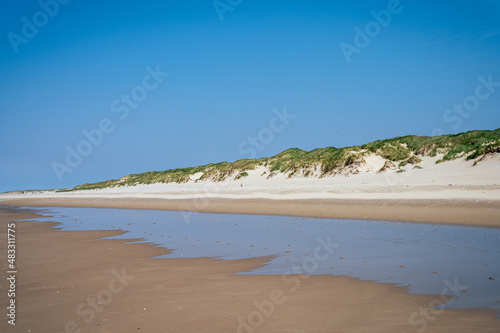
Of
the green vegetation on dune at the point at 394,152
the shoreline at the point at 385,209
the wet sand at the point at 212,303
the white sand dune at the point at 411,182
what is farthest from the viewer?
the green vegetation on dune at the point at 394,152

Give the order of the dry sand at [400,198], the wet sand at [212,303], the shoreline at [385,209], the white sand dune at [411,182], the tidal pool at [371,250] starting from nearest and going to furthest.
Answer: the wet sand at [212,303] → the tidal pool at [371,250] → the shoreline at [385,209] → the dry sand at [400,198] → the white sand dune at [411,182]

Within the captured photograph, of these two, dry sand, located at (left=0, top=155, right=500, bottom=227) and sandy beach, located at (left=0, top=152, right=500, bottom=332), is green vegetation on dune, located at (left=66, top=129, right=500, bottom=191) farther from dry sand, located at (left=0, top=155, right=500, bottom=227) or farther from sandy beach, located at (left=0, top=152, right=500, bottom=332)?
sandy beach, located at (left=0, top=152, right=500, bottom=332)

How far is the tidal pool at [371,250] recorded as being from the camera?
591cm

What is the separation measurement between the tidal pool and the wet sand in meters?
0.58

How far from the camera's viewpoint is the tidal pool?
591cm

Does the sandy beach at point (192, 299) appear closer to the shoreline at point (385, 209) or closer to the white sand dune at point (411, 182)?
the shoreline at point (385, 209)

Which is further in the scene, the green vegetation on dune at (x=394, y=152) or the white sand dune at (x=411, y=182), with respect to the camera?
the green vegetation on dune at (x=394, y=152)

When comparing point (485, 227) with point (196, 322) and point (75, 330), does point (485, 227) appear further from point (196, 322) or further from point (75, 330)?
point (75, 330)

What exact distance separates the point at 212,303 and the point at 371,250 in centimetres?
489

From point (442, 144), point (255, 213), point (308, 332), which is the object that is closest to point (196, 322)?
point (308, 332)

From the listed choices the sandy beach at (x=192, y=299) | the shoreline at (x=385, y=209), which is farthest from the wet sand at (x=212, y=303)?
the shoreline at (x=385, y=209)

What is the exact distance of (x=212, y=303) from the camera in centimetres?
526

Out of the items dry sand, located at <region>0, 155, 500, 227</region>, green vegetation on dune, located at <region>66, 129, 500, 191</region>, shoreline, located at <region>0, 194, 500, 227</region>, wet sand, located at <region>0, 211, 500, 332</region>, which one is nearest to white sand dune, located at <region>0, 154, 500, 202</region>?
dry sand, located at <region>0, 155, 500, 227</region>

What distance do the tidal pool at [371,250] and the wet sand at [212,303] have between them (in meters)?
0.58
